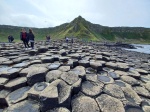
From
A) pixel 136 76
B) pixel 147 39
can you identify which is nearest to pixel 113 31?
pixel 147 39

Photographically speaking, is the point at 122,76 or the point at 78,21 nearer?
the point at 122,76

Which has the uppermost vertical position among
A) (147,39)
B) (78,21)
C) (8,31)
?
(78,21)

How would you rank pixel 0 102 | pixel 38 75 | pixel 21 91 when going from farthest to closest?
pixel 38 75 → pixel 21 91 → pixel 0 102

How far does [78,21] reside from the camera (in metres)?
85.2

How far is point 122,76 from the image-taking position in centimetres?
445

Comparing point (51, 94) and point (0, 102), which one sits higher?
point (51, 94)

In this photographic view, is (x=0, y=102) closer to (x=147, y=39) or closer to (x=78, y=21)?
(x=78, y=21)

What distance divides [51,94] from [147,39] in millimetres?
107550

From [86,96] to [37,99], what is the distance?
112 centimetres

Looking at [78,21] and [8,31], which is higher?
[78,21]

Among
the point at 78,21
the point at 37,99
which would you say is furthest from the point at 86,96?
the point at 78,21

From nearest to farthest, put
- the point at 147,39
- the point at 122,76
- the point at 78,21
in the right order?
1. the point at 122,76
2. the point at 78,21
3. the point at 147,39

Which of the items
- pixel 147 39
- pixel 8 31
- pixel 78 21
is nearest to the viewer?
pixel 8 31

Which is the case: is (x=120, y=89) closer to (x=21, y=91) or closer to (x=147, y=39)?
(x=21, y=91)
